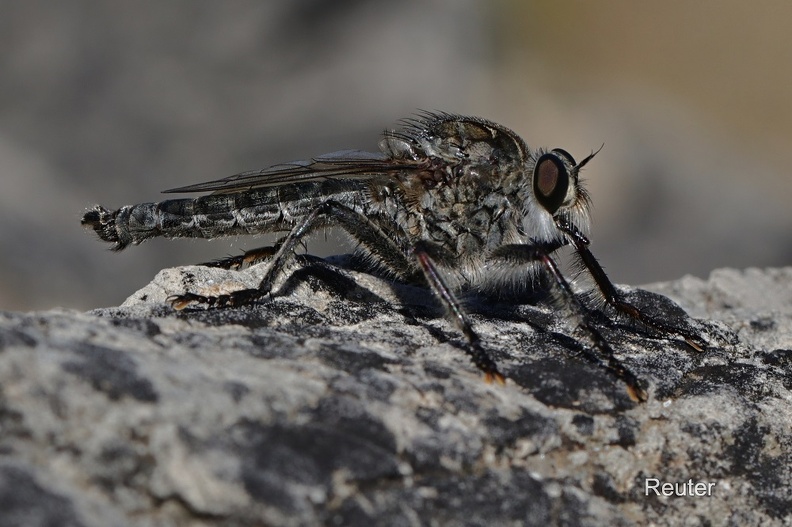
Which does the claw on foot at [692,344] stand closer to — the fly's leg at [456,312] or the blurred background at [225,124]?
the fly's leg at [456,312]

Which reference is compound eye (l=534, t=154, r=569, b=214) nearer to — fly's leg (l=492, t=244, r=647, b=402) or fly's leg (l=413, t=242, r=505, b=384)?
fly's leg (l=492, t=244, r=647, b=402)

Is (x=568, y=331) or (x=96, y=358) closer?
(x=96, y=358)

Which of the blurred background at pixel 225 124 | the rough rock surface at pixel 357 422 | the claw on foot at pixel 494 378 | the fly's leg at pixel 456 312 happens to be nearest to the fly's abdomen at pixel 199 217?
the rough rock surface at pixel 357 422

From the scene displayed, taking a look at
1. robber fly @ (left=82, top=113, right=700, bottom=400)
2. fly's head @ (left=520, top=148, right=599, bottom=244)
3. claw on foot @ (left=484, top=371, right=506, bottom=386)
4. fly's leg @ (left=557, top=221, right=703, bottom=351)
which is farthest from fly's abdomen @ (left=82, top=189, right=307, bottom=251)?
claw on foot @ (left=484, top=371, right=506, bottom=386)

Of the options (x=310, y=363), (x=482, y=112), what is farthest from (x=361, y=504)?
(x=482, y=112)

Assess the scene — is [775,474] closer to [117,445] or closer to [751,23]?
[117,445]
